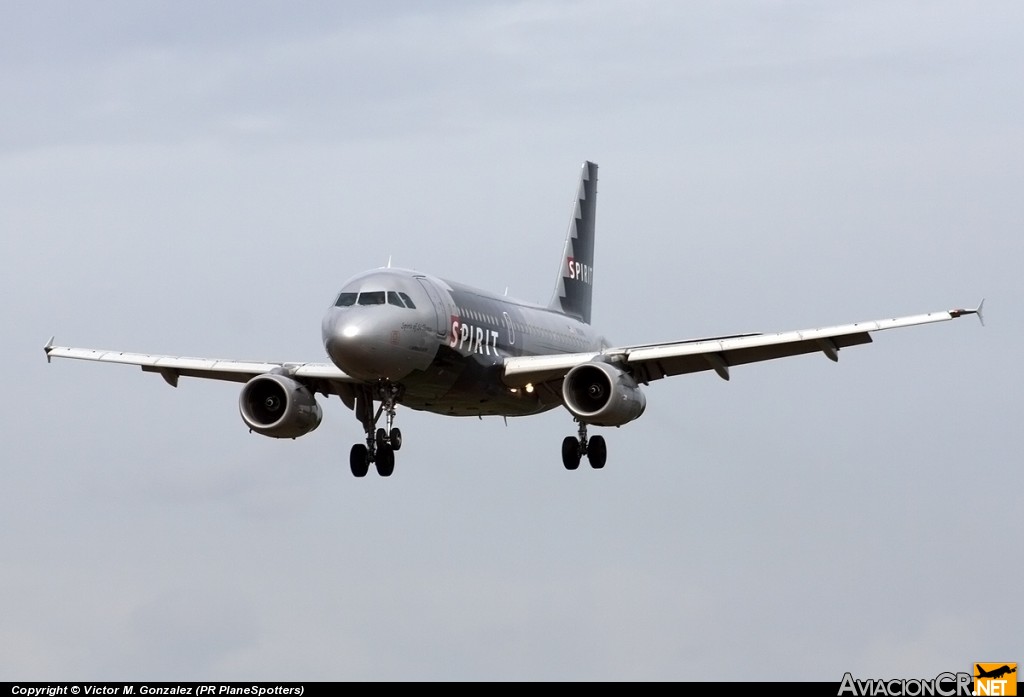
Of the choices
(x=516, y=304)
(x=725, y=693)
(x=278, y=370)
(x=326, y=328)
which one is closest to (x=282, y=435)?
(x=278, y=370)

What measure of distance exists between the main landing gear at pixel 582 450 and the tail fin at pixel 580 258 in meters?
9.05

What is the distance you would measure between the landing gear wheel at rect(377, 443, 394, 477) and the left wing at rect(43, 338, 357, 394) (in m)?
2.11

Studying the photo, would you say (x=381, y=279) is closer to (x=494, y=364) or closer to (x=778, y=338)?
(x=494, y=364)

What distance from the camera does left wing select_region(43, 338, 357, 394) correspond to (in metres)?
57.2

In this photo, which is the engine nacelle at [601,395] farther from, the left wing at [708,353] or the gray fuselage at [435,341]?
the gray fuselage at [435,341]

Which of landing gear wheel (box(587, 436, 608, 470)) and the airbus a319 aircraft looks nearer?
the airbus a319 aircraft

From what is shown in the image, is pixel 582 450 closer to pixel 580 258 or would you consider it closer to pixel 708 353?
pixel 708 353

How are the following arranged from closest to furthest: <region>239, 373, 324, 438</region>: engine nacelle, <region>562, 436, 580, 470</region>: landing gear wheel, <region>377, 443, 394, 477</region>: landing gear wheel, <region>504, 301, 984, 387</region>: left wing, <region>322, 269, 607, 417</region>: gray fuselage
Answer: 1. <region>322, 269, 607, 417</region>: gray fuselage
2. <region>504, 301, 984, 387</region>: left wing
3. <region>239, 373, 324, 438</region>: engine nacelle
4. <region>377, 443, 394, 477</region>: landing gear wheel
5. <region>562, 436, 580, 470</region>: landing gear wheel

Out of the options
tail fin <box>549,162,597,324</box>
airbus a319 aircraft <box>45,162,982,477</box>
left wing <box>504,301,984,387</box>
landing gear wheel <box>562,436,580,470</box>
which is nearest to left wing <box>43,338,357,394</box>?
airbus a319 aircraft <box>45,162,982,477</box>

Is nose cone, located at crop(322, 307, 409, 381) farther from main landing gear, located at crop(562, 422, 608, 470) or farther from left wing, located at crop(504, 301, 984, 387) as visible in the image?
main landing gear, located at crop(562, 422, 608, 470)

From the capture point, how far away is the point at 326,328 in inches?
2052

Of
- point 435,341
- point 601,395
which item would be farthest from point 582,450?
point 435,341

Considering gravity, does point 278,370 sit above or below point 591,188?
below

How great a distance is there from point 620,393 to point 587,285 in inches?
793
